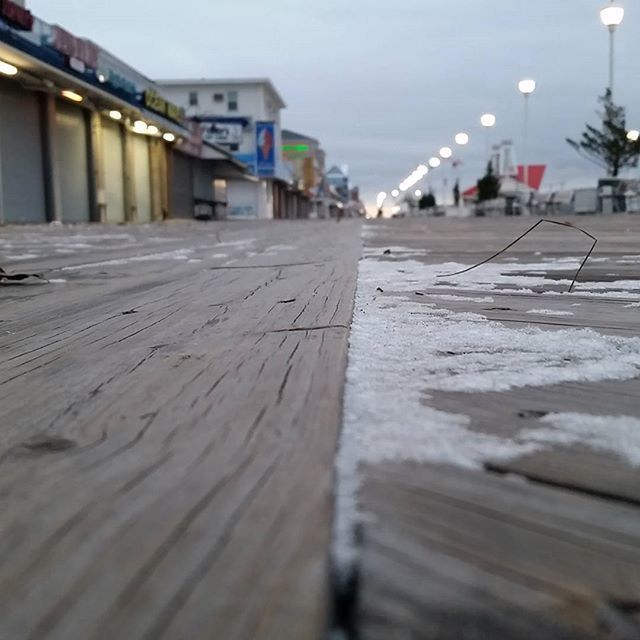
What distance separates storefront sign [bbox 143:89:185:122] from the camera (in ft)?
63.5

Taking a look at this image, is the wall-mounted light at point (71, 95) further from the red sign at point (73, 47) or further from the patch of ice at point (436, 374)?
the patch of ice at point (436, 374)

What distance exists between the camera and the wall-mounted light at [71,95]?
48.5 feet

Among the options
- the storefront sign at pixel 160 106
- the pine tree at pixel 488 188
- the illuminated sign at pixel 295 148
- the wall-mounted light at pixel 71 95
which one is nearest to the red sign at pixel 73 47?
the wall-mounted light at pixel 71 95

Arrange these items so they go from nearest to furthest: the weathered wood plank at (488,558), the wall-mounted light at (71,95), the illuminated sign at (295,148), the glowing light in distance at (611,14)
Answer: the weathered wood plank at (488,558) < the wall-mounted light at (71,95) < the glowing light in distance at (611,14) < the illuminated sign at (295,148)

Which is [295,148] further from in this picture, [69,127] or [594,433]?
[594,433]

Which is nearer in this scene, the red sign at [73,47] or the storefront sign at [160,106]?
the red sign at [73,47]

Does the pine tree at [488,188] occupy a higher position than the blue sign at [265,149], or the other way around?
the blue sign at [265,149]

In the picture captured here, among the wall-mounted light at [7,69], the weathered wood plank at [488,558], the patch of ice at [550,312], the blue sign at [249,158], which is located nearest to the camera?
the weathered wood plank at [488,558]

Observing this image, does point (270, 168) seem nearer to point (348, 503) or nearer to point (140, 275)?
point (140, 275)

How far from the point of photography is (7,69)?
40.7 feet

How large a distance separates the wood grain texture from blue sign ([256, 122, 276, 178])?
4127 centimetres

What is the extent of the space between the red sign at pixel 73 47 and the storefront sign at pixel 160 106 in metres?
3.54

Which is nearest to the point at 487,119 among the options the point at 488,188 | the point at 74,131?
the point at 488,188

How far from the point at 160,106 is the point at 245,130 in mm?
22031
